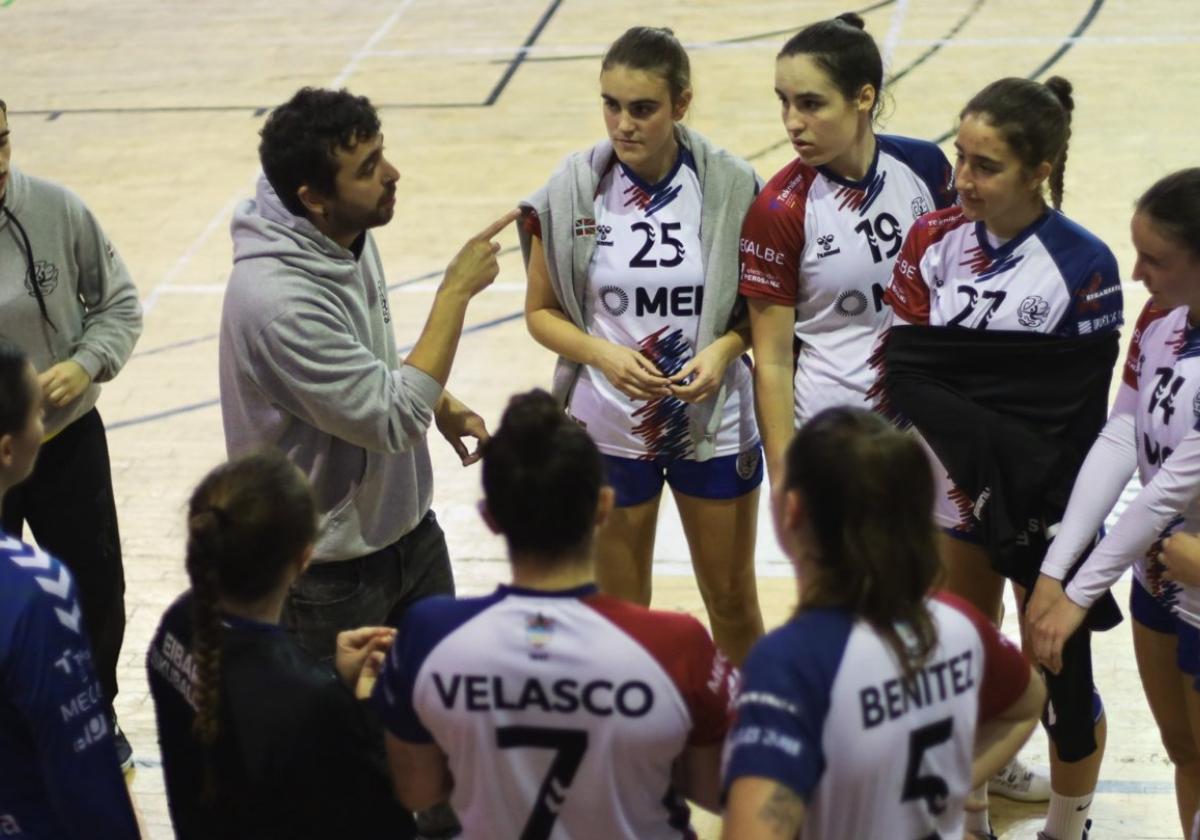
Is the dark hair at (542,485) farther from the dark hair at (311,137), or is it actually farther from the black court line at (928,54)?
the black court line at (928,54)

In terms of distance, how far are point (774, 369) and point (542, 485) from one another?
5.32 feet

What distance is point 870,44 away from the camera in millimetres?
3578

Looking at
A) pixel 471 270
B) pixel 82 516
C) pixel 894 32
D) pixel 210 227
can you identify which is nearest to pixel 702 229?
pixel 471 270

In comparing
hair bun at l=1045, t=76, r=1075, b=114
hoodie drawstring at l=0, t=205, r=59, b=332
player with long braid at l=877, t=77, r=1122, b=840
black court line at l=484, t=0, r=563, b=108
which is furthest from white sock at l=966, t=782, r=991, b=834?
black court line at l=484, t=0, r=563, b=108

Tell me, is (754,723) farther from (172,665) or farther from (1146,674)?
(1146,674)

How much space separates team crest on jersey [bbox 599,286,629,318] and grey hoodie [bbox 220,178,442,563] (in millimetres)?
656

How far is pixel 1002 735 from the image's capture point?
2238mm

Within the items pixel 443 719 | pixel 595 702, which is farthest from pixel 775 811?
pixel 443 719

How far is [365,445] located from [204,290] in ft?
15.1

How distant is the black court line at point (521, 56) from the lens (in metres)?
9.88

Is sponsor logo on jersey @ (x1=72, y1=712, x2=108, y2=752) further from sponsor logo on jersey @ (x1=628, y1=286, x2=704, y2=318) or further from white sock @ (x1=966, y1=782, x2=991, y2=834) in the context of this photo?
white sock @ (x1=966, y1=782, x2=991, y2=834)

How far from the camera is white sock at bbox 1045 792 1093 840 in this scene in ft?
11.1

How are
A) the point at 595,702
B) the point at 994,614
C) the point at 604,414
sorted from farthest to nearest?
1. the point at 604,414
2. the point at 994,614
3. the point at 595,702

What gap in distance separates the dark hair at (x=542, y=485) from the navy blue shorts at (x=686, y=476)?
5.55ft
